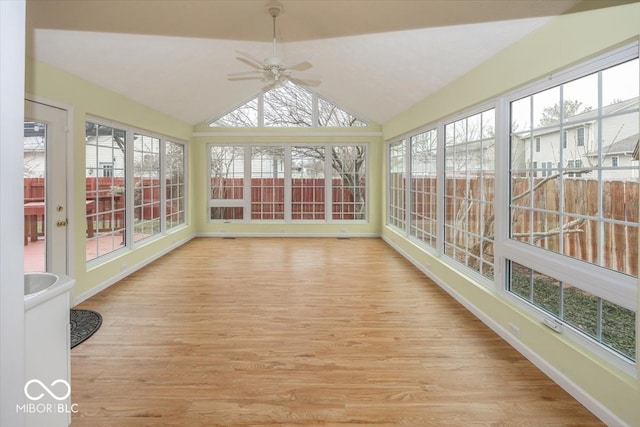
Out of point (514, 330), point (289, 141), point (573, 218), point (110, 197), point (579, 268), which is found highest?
point (289, 141)

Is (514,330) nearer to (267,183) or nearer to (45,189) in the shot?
(45,189)

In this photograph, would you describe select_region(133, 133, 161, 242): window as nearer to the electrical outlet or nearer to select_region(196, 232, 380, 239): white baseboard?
select_region(196, 232, 380, 239): white baseboard

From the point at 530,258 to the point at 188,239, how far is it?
636 centimetres

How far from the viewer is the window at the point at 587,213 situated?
6.48 ft

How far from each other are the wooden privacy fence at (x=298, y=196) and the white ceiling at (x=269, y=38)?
2.79 meters

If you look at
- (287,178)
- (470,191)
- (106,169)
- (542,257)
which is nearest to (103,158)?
(106,169)

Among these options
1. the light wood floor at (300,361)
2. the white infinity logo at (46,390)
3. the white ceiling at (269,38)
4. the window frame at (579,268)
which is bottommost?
the light wood floor at (300,361)

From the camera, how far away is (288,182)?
26.6 feet

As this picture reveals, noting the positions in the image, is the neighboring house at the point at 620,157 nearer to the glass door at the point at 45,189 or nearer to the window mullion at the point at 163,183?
the glass door at the point at 45,189

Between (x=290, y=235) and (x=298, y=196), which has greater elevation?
(x=298, y=196)

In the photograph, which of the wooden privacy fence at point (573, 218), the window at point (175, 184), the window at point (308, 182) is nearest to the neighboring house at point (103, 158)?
the window at point (175, 184)

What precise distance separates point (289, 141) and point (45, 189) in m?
5.05

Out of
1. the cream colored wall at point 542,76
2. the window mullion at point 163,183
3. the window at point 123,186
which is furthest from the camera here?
the window mullion at point 163,183

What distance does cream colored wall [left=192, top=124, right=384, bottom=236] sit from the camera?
783 centimetres
